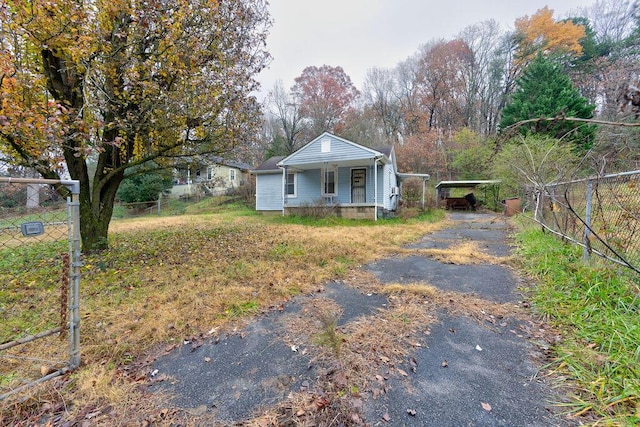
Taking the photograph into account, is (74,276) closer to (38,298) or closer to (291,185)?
(38,298)

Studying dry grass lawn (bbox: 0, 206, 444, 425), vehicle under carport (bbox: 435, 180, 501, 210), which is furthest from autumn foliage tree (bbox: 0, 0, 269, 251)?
vehicle under carport (bbox: 435, 180, 501, 210)

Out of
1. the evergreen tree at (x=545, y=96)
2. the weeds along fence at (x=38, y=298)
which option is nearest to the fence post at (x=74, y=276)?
the weeds along fence at (x=38, y=298)

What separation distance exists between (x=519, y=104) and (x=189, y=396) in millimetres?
22428

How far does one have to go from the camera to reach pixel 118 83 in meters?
5.24

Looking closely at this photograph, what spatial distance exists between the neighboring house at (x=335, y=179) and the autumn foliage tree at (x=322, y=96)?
463 inches

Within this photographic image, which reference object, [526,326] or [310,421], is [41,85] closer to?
[310,421]

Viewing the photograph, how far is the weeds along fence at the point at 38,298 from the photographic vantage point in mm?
2059

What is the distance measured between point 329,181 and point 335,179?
48 centimetres

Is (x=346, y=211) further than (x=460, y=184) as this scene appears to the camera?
No

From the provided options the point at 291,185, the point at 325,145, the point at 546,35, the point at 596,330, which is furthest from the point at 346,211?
the point at 546,35

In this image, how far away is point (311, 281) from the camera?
4.41 metres

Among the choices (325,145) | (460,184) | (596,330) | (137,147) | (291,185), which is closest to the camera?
(596,330)

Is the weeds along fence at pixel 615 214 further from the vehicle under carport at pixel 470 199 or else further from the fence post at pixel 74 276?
the vehicle under carport at pixel 470 199

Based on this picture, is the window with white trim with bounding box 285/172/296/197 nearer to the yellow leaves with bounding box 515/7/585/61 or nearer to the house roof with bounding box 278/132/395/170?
the house roof with bounding box 278/132/395/170
